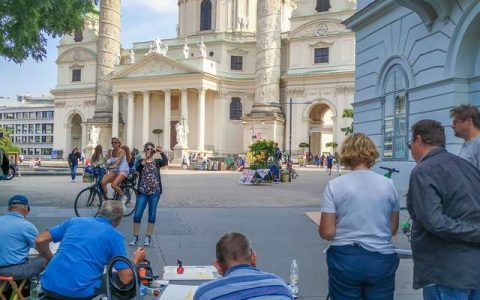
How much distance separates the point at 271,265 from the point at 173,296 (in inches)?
118

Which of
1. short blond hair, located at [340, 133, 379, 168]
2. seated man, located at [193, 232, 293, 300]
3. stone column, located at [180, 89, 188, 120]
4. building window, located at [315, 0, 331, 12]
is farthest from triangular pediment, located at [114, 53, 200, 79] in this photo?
seated man, located at [193, 232, 293, 300]

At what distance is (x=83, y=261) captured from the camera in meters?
4.34

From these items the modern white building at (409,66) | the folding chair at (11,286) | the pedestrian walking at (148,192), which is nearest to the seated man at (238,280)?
the folding chair at (11,286)

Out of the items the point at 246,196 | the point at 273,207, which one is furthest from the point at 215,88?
the point at 273,207

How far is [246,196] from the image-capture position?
1853cm

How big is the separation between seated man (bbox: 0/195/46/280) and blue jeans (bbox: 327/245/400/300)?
3058 mm

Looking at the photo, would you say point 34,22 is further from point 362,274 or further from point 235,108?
point 235,108

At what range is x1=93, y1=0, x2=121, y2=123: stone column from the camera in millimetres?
55406

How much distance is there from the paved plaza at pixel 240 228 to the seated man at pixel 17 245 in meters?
2.19

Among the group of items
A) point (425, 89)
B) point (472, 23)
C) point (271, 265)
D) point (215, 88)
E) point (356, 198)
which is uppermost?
point (215, 88)

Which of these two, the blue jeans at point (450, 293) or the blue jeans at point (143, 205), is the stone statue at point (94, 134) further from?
the blue jeans at point (450, 293)

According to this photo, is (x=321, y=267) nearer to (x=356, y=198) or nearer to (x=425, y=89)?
(x=356, y=198)

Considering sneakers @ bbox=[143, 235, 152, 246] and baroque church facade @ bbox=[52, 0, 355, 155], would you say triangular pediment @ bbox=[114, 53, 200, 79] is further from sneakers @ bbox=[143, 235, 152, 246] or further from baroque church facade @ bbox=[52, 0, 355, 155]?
→ sneakers @ bbox=[143, 235, 152, 246]

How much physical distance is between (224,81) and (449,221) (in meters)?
53.9
